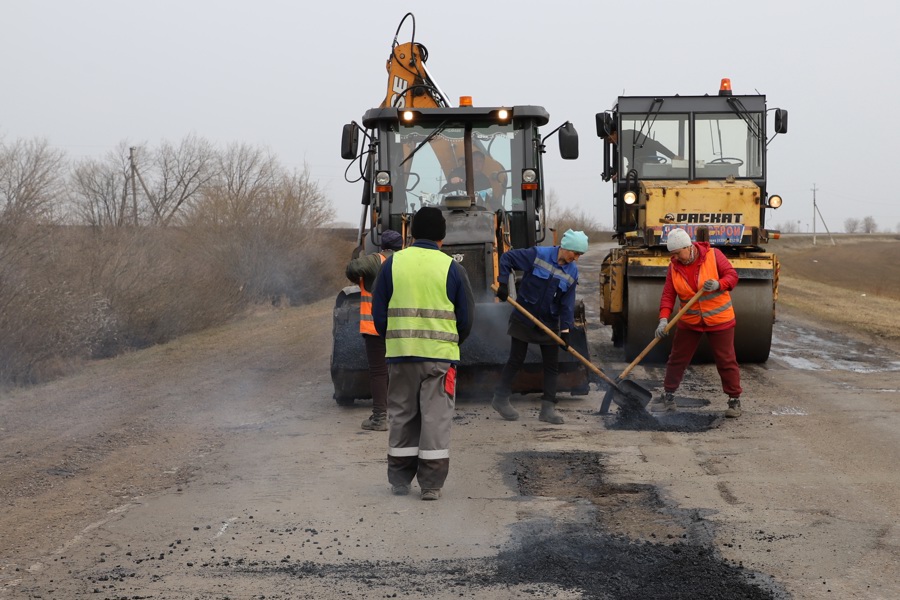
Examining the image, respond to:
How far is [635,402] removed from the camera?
9.12 meters

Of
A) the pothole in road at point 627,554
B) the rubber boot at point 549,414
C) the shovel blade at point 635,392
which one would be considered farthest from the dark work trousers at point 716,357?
the pothole in road at point 627,554

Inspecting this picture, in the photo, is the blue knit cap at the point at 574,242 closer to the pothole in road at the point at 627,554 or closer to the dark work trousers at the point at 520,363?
the dark work trousers at the point at 520,363

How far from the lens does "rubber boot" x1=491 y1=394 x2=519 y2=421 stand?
30.0ft

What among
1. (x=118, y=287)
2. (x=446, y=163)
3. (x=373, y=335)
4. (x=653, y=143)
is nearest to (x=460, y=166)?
(x=446, y=163)

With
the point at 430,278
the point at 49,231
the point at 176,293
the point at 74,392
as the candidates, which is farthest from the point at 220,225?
the point at 430,278

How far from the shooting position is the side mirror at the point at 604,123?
1383 cm

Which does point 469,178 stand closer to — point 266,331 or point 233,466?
point 233,466

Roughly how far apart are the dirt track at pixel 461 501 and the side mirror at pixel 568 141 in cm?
240

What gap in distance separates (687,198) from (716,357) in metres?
4.02

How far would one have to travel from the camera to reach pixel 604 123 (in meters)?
13.9

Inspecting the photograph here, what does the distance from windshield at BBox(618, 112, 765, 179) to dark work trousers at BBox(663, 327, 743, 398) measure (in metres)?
4.38

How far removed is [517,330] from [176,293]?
11.9m

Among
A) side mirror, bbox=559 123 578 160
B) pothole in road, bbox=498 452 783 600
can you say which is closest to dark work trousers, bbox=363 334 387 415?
pothole in road, bbox=498 452 783 600

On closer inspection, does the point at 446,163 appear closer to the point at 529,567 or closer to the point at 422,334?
the point at 422,334
